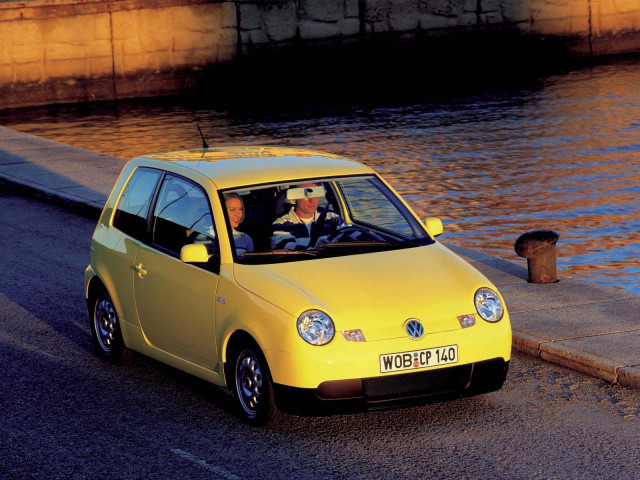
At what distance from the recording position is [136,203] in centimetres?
908

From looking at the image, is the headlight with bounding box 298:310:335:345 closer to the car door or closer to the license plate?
the license plate

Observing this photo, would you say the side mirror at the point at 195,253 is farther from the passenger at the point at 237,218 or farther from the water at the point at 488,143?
the water at the point at 488,143

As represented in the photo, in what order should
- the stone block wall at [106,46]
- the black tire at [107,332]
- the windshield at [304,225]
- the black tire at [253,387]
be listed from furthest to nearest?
1. the stone block wall at [106,46]
2. the black tire at [107,332]
3. the windshield at [304,225]
4. the black tire at [253,387]

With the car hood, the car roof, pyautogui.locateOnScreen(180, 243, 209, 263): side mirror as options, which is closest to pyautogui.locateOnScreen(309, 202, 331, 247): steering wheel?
the car roof

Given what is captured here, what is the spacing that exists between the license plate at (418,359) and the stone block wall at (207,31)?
27.0m

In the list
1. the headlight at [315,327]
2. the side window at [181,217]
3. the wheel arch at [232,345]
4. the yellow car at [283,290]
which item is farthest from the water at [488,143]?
the headlight at [315,327]

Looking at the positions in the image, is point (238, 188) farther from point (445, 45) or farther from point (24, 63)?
point (445, 45)

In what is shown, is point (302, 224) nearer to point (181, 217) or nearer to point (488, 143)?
point (181, 217)

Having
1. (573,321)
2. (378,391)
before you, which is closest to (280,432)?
(378,391)

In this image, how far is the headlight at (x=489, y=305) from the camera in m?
7.47

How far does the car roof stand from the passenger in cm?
9

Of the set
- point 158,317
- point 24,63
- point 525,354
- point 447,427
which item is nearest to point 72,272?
point 158,317

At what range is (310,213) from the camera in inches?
334

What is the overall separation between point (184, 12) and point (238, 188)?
27441mm
